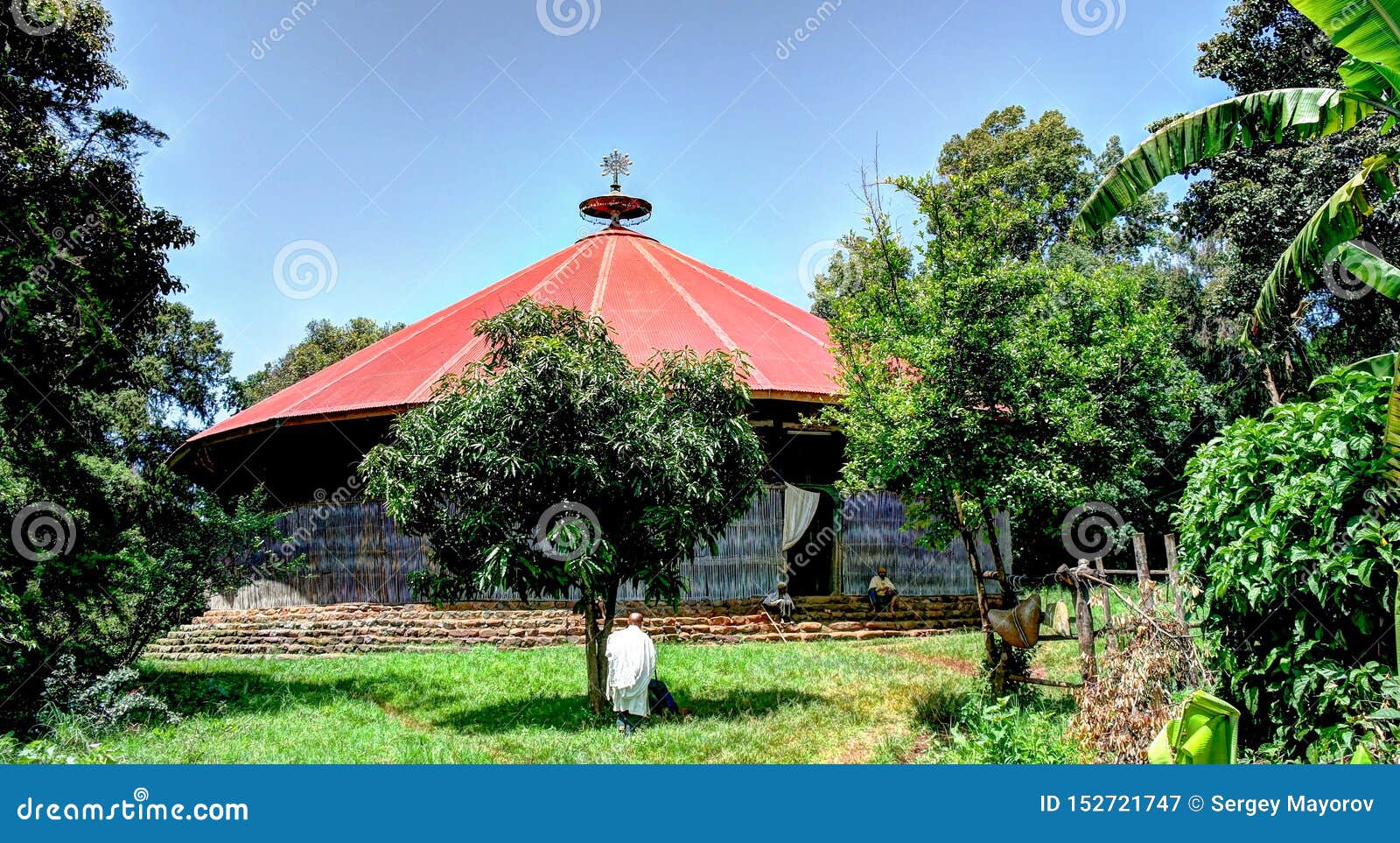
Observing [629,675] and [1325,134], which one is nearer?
[1325,134]

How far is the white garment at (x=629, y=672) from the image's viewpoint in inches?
336

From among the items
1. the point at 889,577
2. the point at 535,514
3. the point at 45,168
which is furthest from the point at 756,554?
the point at 45,168

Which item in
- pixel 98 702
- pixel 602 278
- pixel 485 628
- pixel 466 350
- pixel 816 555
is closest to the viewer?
pixel 98 702

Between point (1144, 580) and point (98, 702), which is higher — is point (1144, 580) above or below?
above

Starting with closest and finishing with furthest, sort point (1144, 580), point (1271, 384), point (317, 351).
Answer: point (1144, 580) → point (1271, 384) → point (317, 351)

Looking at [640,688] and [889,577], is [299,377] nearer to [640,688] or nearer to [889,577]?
[889,577]

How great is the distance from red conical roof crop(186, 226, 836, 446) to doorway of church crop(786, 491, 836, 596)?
2.46 m

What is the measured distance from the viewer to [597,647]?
937 centimetres

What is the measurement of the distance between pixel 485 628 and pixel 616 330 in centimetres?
485

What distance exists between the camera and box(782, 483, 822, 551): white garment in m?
15.1

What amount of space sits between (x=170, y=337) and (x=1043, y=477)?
84.4 feet

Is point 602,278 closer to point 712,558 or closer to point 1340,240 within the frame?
point 712,558
